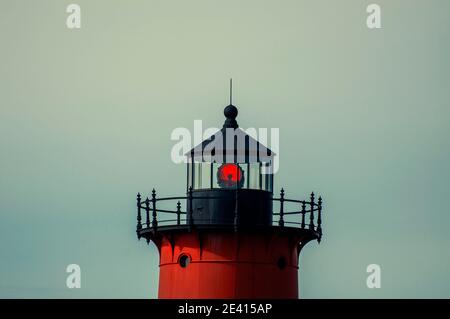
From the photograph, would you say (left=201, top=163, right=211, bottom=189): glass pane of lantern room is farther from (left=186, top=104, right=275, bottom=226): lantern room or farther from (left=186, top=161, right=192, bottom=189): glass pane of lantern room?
(left=186, top=161, right=192, bottom=189): glass pane of lantern room

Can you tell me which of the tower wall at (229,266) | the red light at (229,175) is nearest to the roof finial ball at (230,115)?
the red light at (229,175)

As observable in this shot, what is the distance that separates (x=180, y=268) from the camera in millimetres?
74000

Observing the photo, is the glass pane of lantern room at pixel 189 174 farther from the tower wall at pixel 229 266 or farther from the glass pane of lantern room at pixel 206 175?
the tower wall at pixel 229 266

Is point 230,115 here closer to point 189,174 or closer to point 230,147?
point 230,147

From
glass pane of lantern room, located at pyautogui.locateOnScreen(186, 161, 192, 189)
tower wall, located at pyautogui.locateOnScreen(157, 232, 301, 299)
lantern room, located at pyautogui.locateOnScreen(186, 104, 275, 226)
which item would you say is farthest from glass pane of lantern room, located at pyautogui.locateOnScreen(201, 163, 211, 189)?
tower wall, located at pyautogui.locateOnScreen(157, 232, 301, 299)

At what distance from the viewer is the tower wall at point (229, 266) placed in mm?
73312

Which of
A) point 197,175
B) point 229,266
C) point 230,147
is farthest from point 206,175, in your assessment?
point 229,266

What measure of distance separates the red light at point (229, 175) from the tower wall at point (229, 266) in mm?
1586

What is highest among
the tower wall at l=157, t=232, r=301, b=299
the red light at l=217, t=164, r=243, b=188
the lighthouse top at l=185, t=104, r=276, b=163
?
the lighthouse top at l=185, t=104, r=276, b=163

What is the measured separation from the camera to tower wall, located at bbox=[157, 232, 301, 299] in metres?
73.3
